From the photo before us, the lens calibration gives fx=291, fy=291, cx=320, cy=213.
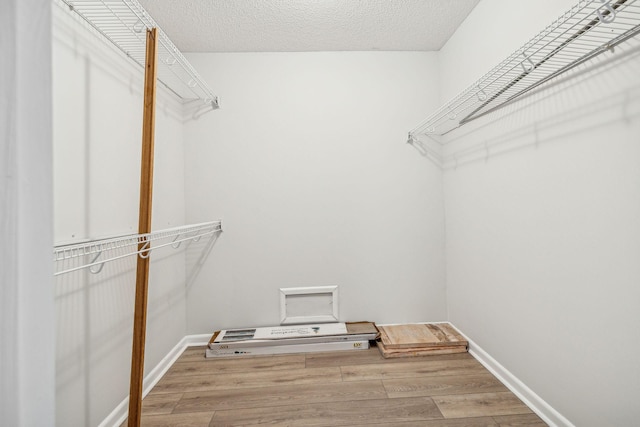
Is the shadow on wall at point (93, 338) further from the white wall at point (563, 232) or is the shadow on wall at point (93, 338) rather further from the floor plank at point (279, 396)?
the white wall at point (563, 232)

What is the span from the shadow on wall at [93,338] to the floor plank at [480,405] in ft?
4.81

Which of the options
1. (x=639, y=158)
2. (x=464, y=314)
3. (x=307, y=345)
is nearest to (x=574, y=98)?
(x=639, y=158)

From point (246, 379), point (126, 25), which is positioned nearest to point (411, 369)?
point (246, 379)

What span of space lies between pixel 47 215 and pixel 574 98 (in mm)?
1552

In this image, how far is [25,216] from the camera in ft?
1.25

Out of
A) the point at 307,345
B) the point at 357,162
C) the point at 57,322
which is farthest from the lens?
the point at 357,162

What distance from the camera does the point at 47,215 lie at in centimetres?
41

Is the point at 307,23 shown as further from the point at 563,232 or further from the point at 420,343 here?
the point at 420,343

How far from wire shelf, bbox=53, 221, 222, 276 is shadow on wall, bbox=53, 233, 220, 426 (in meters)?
0.02

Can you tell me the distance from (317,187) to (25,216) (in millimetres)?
1771

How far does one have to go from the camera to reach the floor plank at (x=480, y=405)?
129cm

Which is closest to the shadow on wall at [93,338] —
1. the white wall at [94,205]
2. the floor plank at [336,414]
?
the white wall at [94,205]

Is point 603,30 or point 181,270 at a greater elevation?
point 603,30

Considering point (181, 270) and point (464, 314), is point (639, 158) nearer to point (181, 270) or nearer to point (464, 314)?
point (464, 314)
